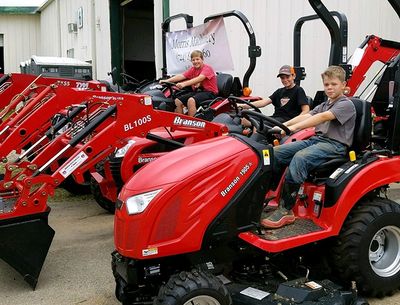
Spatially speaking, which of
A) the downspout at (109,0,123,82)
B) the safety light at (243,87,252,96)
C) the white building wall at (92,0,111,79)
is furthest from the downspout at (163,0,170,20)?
the safety light at (243,87,252,96)

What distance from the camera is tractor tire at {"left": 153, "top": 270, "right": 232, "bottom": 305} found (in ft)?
8.54

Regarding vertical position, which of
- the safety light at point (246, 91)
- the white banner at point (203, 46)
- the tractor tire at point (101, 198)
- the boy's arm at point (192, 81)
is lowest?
the tractor tire at point (101, 198)

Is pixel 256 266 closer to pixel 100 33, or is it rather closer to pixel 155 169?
pixel 155 169

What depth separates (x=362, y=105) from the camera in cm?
348

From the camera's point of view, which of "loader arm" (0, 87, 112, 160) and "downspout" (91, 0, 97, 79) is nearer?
"loader arm" (0, 87, 112, 160)

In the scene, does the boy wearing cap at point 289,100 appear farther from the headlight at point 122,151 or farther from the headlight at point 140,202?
the headlight at point 140,202

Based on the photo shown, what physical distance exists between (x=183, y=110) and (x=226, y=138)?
3824 mm

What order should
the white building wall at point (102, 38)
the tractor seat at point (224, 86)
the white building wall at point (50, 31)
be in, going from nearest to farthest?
the tractor seat at point (224, 86), the white building wall at point (102, 38), the white building wall at point (50, 31)

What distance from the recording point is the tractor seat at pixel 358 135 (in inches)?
135

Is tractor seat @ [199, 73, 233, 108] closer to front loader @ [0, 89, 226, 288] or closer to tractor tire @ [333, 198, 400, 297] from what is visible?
front loader @ [0, 89, 226, 288]

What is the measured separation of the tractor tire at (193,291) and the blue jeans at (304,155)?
0.96 m

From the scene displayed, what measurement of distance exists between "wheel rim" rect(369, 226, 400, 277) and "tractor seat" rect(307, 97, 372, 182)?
1.68 feet

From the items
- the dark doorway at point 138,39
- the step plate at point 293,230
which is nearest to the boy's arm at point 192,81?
the step plate at point 293,230

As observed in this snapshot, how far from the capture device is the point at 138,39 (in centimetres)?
1828
